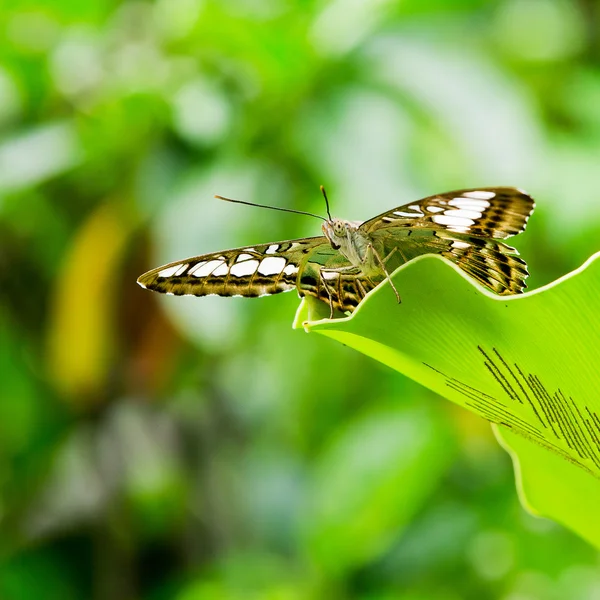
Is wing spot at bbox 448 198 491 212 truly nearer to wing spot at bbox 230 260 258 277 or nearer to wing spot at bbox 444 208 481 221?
wing spot at bbox 444 208 481 221

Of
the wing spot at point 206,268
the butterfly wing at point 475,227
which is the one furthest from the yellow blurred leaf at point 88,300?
the butterfly wing at point 475,227

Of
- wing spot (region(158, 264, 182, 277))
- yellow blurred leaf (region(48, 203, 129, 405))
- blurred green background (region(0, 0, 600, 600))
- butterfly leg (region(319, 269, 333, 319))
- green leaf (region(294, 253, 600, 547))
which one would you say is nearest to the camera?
green leaf (region(294, 253, 600, 547))

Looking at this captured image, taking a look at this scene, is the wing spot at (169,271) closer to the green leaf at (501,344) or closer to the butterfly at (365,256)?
the butterfly at (365,256)

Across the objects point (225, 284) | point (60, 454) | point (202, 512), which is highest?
point (225, 284)

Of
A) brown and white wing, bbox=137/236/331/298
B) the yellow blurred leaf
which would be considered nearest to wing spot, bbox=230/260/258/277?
brown and white wing, bbox=137/236/331/298

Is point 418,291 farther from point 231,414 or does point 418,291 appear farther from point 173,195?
point 231,414

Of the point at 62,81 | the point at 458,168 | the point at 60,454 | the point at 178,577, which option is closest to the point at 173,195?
the point at 62,81
